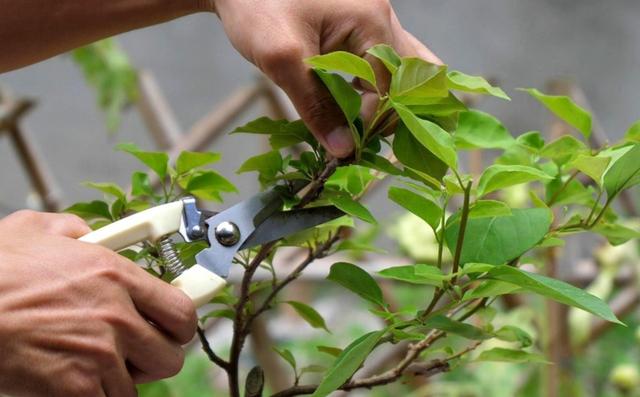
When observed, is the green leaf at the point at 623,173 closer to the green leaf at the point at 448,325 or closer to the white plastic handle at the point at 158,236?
the green leaf at the point at 448,325

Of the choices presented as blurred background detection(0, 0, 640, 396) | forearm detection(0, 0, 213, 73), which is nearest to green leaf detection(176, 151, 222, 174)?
forearm detection(0, 0, 213, 73)

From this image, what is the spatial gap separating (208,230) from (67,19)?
0.69ft

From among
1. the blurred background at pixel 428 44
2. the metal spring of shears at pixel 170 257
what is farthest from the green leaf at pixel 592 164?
the blurred background at pixel 428 44

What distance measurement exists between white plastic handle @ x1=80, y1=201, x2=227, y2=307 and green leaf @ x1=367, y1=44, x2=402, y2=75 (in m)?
0.13

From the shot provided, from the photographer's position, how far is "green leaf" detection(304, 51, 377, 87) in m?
0.42

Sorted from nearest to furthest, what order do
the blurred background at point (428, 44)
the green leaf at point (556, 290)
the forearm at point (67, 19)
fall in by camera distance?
the green leaf at point (556, 290), the forearm at point (67, 19), the blurred background at point (428, 44)

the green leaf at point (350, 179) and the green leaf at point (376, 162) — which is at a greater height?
the green leaf at point (376, 162)

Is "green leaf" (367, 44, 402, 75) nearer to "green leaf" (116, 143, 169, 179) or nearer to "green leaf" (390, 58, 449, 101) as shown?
"green leaf" (390, 58, 449, 101)

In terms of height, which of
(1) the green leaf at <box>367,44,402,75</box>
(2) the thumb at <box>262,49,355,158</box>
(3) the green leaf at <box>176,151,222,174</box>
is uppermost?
(1) the green leaf at <box>367,44,402,75</box>

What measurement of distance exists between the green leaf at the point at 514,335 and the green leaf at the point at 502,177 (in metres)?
0.13

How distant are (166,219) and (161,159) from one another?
84 mm

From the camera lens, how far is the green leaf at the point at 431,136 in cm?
40

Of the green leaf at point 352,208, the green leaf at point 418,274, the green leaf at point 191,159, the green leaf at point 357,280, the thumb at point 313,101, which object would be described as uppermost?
the thumb at point 313,101

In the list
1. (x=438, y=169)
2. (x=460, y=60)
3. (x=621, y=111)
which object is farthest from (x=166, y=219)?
(x=621, y=111)
